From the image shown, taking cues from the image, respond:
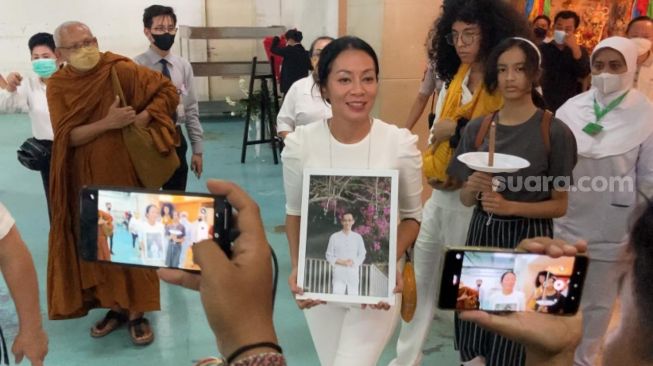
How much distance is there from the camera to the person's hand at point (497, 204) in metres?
2.08

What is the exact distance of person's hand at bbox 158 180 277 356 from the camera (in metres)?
0.98

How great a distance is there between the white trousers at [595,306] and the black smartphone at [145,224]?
2001mm

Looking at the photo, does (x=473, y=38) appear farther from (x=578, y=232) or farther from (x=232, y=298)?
(x=232, y=298)

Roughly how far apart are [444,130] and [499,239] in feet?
1.90

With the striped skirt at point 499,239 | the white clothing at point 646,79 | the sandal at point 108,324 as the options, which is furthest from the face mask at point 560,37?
the sandal at point 108,324

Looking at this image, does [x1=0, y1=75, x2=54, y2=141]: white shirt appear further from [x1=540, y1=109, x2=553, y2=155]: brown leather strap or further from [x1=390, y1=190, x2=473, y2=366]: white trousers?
[x1=540, y1=109, x2=553, y2=155]: brown leather strap

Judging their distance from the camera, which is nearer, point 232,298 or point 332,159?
point 232,298

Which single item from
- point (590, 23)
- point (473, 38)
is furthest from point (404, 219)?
point (590, 23)

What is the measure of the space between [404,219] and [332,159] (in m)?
0.35

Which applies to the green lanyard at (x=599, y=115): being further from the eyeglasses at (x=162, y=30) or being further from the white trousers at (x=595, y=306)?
the eyeglasses at (x=162, y=30)

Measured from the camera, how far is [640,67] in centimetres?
418

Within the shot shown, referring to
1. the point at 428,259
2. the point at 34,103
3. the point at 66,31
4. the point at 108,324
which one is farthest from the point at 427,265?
the point at 34,103

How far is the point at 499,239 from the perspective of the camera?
216 cm

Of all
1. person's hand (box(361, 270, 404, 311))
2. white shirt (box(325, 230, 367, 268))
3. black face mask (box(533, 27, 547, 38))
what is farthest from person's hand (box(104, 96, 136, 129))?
black face mask (box(533, 27, 547, 38))
